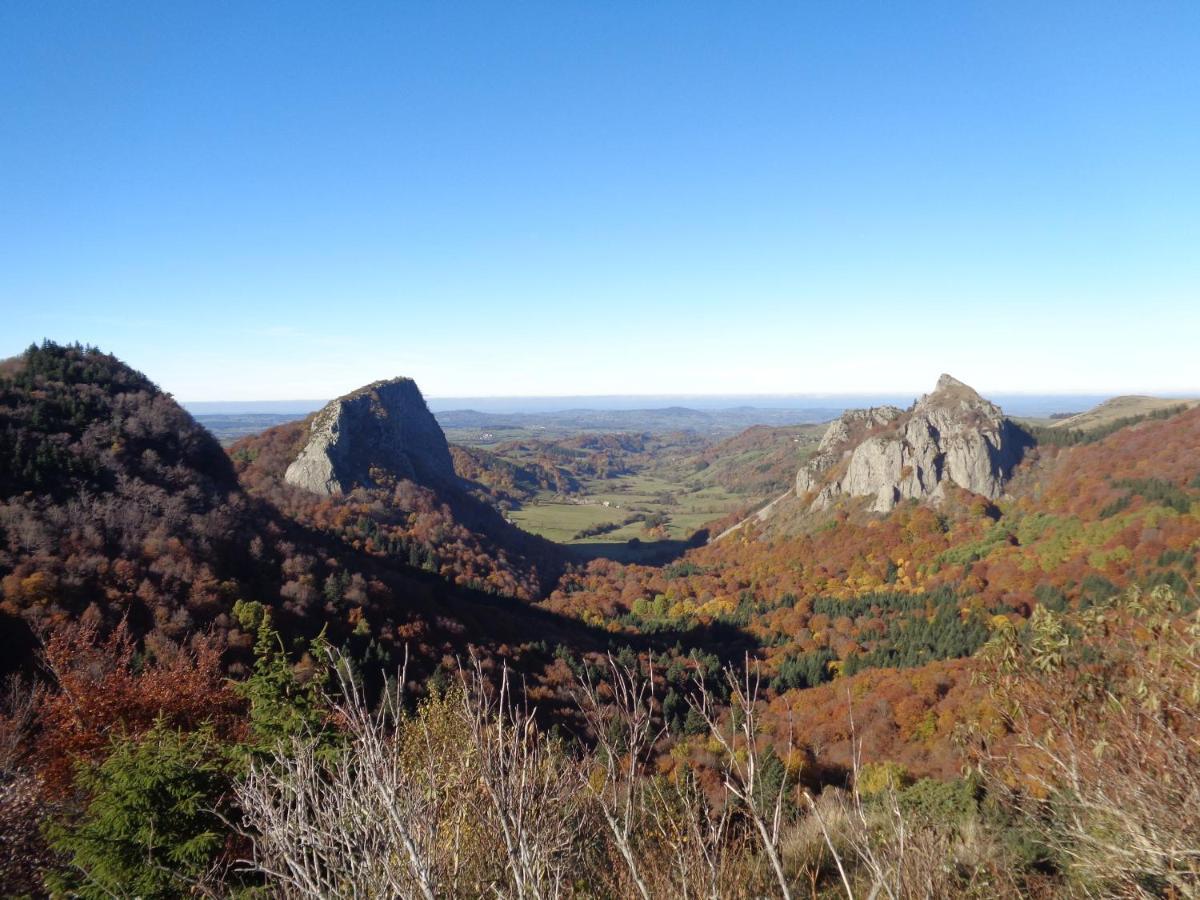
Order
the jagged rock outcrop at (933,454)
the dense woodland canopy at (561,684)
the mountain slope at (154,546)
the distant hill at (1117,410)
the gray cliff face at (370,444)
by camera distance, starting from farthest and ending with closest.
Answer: the distant hill at (1117,410) → the jagged rock outcrop at (933,454) → the gray cliff face at (370,444) → the mountain slope at (154,546) → the dense woodland canopy at (561,684)

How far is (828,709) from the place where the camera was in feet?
148

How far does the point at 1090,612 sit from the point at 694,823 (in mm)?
9416

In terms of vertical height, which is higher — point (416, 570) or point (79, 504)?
point (79, 504)

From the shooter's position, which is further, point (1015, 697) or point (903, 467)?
point (903, 467)

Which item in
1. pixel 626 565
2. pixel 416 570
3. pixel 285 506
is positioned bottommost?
pixel 626 565

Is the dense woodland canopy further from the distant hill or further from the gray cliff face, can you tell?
the distant hill

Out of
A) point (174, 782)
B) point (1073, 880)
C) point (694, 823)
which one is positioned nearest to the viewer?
point (694, 823)

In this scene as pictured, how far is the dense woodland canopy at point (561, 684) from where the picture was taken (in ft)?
16.9

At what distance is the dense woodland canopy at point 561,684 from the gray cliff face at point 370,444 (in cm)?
390

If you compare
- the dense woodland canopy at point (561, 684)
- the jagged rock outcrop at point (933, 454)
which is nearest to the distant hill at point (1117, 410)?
the dense woodland canopy at point (561, 684)

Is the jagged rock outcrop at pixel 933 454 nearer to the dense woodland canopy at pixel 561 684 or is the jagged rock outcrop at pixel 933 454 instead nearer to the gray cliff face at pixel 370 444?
the dense woodland canopy at pixel 561 684

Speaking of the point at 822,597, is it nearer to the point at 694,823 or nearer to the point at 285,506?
the point at 285,506

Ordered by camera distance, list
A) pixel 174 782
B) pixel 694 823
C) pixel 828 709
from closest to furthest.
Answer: pixel 694 823
pixel 174 782
pixel 828 709

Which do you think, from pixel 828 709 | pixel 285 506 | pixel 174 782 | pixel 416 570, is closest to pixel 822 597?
pixel 828 709
